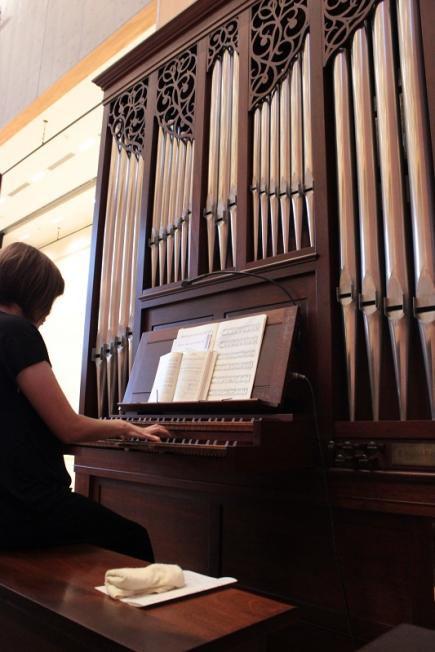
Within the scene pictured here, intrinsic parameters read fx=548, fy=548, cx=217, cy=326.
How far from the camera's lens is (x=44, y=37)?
613 cm

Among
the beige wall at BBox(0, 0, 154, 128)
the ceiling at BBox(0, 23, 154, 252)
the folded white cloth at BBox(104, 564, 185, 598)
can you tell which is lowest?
the folded white cloth at BBox(104, 564, 185, 598)

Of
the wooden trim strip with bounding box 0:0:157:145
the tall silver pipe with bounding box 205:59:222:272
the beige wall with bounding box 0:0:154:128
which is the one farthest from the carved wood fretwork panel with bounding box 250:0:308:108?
the wooden trim strip with bounding box 0:0:157:145

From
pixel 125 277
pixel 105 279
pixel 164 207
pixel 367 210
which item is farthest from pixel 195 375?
pixel 105 279

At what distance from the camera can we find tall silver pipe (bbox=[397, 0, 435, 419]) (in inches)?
85.8

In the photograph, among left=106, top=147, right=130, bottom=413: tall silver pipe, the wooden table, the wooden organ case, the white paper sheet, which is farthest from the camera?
left=106, top=147, right=130, bottom=413: tall silver pipe

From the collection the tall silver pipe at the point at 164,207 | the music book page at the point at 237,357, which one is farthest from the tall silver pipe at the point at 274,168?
the tall silver pipe at the point at 164,207

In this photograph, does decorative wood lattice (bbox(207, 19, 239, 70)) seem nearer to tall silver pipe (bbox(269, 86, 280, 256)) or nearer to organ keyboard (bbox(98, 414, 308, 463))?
tall silver pipe (bbox(269, 86, 280, 256))

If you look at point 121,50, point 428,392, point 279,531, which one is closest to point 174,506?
point 279,531

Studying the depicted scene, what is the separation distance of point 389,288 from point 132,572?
4.97 feet

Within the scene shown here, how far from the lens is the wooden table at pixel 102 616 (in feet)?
3.95

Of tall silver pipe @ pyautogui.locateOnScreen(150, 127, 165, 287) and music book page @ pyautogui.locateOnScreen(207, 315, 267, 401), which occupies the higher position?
tall silver pipe @ pyautogui.locateOnScreen(150, 127, 165, 287)

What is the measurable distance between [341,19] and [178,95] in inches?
47.8

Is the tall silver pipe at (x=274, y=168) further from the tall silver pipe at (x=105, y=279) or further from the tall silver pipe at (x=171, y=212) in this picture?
the tall silver pipe at (x=105, y=279)

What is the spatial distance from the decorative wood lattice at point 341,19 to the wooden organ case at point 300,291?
1 cm
